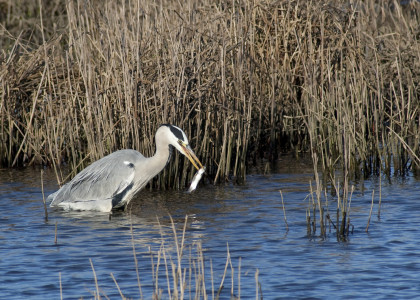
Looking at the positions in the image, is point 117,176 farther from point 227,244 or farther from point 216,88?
point 227,244

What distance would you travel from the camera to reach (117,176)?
768 cm

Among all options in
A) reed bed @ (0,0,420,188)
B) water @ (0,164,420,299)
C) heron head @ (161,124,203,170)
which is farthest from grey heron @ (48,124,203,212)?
reed bed @ (0,0,420,188)

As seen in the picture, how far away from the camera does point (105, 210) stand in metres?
7.81

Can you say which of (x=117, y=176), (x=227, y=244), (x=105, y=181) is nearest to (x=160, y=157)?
(x=117, y=176)

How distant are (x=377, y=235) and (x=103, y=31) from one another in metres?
4.03

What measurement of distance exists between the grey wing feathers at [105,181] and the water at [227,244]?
199 mm

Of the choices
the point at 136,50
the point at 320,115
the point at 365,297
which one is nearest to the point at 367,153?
the point at 320,115

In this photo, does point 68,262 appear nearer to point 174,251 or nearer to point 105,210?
point 174,251

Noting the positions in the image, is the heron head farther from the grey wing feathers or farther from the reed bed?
the reed bed

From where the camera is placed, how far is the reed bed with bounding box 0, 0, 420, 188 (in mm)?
8047

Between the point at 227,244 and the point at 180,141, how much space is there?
320cm

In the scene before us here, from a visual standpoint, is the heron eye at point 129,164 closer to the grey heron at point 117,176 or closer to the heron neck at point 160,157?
the grey heron at point 117,176

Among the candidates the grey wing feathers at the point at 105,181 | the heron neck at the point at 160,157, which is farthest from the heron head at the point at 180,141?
the grey wing feathers at the point at 105,181

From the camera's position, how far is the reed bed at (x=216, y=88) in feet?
26.4
